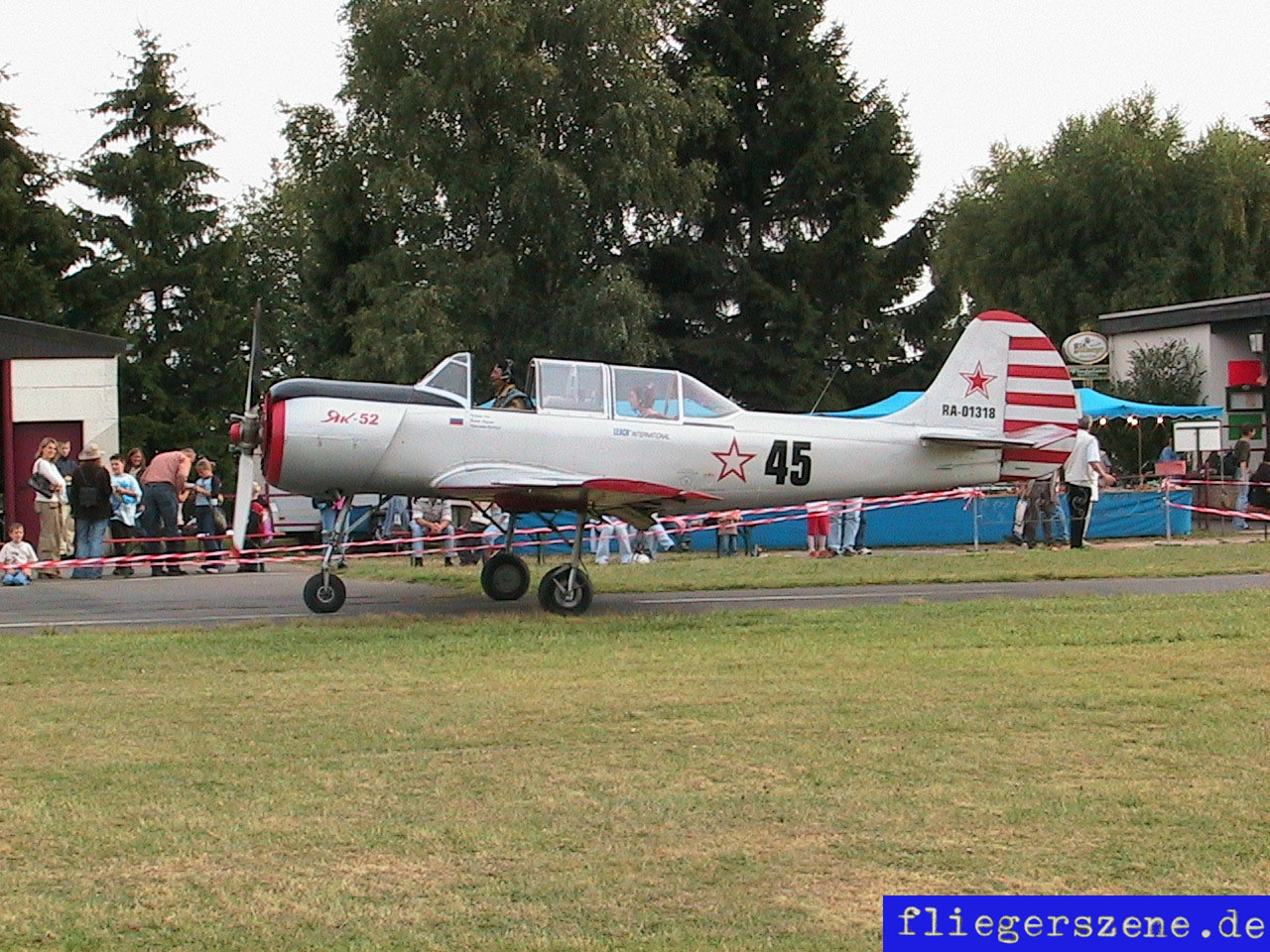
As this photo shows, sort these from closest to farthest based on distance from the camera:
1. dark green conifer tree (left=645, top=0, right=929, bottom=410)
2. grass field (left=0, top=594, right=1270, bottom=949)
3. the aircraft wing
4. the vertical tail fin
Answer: grass field (left=0, top=594, right=1270, bottom=949)
the aircraft wing
the vertical tail fin
dark green conifer tree (left=645, top=0, right=929, bottom=410)

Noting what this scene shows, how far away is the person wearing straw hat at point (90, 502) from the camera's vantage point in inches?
820

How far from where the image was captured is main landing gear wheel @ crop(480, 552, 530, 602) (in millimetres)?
15547

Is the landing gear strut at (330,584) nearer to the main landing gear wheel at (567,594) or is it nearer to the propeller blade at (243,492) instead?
the propeller blade at (243,492)

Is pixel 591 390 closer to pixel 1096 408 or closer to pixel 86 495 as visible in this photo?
pixel 86 495

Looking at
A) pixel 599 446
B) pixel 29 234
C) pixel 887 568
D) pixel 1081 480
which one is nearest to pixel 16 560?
pixel 599 446

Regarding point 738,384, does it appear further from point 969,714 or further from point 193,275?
point 969,714

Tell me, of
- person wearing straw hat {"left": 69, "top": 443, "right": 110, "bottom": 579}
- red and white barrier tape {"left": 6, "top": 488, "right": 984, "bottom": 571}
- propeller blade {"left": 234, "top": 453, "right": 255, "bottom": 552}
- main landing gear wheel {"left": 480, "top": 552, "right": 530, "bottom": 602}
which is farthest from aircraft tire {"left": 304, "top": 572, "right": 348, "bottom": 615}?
person wearing straw hat {"left": 69, "top": 443, "right": 110, "bottom": 579}

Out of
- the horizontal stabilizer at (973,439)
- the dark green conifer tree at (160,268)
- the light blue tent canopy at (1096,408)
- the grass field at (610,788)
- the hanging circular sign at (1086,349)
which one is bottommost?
the grass field at (610,788)

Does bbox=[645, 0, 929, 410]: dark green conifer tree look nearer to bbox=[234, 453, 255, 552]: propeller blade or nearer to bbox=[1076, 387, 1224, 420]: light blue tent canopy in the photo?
bbox=[1076, 387, 1224, 420]: light blue tent canopy

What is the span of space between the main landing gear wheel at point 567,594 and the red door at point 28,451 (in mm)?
15582

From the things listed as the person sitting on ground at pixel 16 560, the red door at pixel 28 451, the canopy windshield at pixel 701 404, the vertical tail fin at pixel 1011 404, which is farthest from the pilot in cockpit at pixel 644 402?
the red door at pixel 28 451

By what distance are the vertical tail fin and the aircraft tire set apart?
6091mm

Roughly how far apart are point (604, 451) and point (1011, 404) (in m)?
4.92

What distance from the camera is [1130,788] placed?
6.50 m
